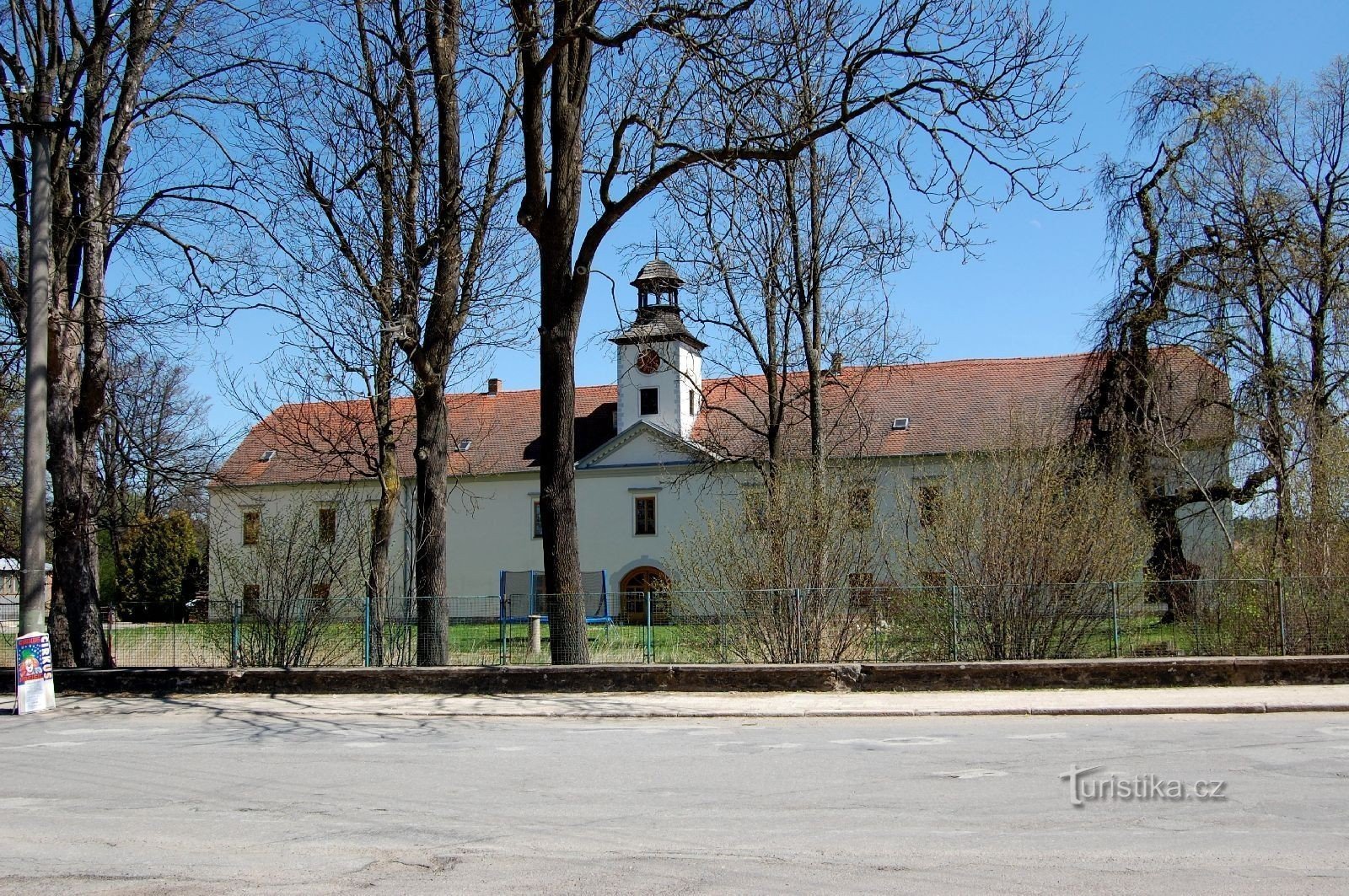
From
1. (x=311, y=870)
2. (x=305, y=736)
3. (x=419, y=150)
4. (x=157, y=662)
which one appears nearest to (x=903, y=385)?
(x=419, y=150)

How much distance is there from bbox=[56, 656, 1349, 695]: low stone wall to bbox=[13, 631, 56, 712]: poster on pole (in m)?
1.66

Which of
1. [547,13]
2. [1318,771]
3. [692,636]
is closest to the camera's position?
[1318,771]

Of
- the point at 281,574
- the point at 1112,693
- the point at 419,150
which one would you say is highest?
the point at 419,150

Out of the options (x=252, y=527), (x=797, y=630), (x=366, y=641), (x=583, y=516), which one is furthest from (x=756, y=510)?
(x=583, y=516)

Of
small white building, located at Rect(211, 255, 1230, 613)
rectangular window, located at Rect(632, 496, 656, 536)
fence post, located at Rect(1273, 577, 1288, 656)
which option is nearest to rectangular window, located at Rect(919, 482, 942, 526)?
fence post, located at Rect(1273, 577, 1288, 656)

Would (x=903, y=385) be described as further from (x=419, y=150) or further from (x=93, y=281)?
(x=93, y=281)

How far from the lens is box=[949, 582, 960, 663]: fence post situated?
1664 cm

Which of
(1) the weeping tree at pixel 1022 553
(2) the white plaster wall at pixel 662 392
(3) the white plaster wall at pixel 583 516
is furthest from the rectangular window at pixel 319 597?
(2) the white plaster wall at pixel 662 392

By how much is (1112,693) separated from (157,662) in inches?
558

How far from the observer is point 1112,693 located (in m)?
14.4

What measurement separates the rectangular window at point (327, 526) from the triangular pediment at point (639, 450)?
28946 millimetres

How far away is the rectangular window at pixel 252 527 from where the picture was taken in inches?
733

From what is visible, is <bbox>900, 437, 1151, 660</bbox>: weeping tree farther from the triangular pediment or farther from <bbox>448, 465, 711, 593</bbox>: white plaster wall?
the triangular pediment

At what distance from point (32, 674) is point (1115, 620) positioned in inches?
563
